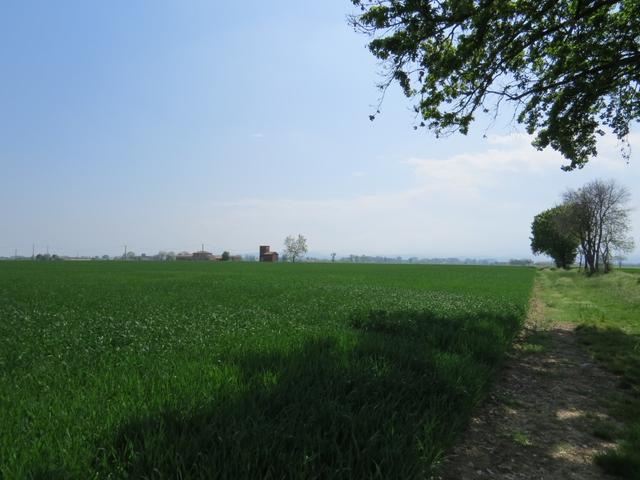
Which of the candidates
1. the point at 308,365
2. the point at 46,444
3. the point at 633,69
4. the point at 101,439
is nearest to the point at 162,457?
the point at 101,439

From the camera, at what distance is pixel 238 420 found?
3736mm

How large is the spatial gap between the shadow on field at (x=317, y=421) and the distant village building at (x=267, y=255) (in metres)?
153

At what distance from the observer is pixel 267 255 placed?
522 feet

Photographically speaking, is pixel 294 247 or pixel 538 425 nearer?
pixel 538 425

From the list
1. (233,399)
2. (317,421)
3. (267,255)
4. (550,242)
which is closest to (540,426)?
(317,421)

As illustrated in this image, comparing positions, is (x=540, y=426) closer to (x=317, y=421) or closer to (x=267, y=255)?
(x=317, y=421)

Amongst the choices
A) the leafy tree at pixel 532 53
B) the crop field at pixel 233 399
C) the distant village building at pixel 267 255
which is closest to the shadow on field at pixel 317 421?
the crop field at pixel 233 399

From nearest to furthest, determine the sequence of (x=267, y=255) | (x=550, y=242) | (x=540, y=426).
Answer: (x=540, y=426) < (x=550, y=242) < (x=267, y=255)

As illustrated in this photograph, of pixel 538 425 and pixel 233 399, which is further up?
pixel 233 399

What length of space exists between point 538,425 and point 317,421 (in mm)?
3577

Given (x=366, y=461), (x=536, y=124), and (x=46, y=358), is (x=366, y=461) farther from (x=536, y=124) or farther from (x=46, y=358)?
(x=536, y=124)

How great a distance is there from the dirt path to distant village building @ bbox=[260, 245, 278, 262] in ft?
497

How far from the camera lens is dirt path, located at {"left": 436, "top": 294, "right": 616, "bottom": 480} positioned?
168 inches

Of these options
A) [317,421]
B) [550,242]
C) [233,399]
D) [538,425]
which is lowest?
[538,425]
